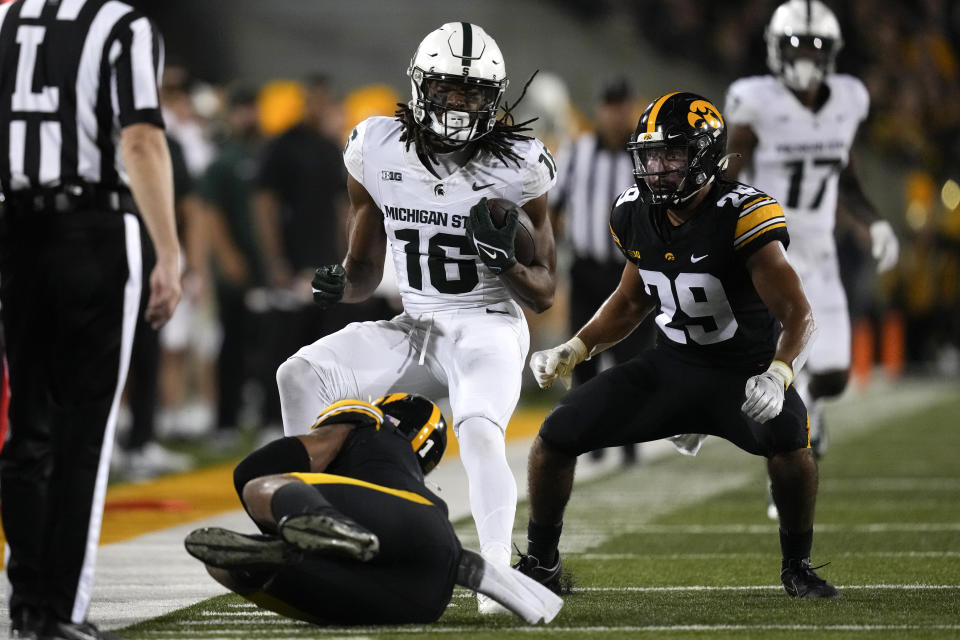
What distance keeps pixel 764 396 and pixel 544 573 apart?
0.81 meters

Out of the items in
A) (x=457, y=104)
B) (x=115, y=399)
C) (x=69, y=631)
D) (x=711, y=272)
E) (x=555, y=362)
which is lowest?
(x=69, y=631)

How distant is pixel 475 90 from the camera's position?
4.50 meters

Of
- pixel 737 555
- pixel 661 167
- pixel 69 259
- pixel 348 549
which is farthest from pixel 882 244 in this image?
pixel 69 259

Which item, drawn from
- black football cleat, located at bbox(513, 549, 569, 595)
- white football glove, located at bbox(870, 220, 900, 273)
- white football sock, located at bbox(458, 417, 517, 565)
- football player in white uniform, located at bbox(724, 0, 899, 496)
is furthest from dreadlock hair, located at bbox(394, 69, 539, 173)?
white football glove, located at bbox(870, 220, 900, 273)

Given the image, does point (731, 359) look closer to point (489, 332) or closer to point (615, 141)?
point (489, 332)

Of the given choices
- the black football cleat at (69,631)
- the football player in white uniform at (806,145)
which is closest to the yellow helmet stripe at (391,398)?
the black football cleat at (69,631)

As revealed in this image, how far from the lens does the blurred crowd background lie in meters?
9.36

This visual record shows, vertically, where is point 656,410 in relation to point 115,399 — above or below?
below

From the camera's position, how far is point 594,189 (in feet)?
28.1

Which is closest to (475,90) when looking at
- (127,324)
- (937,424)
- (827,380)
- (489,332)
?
(489,332)

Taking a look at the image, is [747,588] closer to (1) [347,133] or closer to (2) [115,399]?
(2) [115,399]

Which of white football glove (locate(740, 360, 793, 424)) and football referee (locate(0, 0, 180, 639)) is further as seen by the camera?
white football glove (locate(740, 360, 793, 424))

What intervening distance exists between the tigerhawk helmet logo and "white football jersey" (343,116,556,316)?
0.42 meters

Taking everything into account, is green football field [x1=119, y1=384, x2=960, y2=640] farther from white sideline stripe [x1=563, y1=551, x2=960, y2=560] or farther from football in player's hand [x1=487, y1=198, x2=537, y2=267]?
football in player's hand [x1=487, y1=198, x2=537, y2=267]
